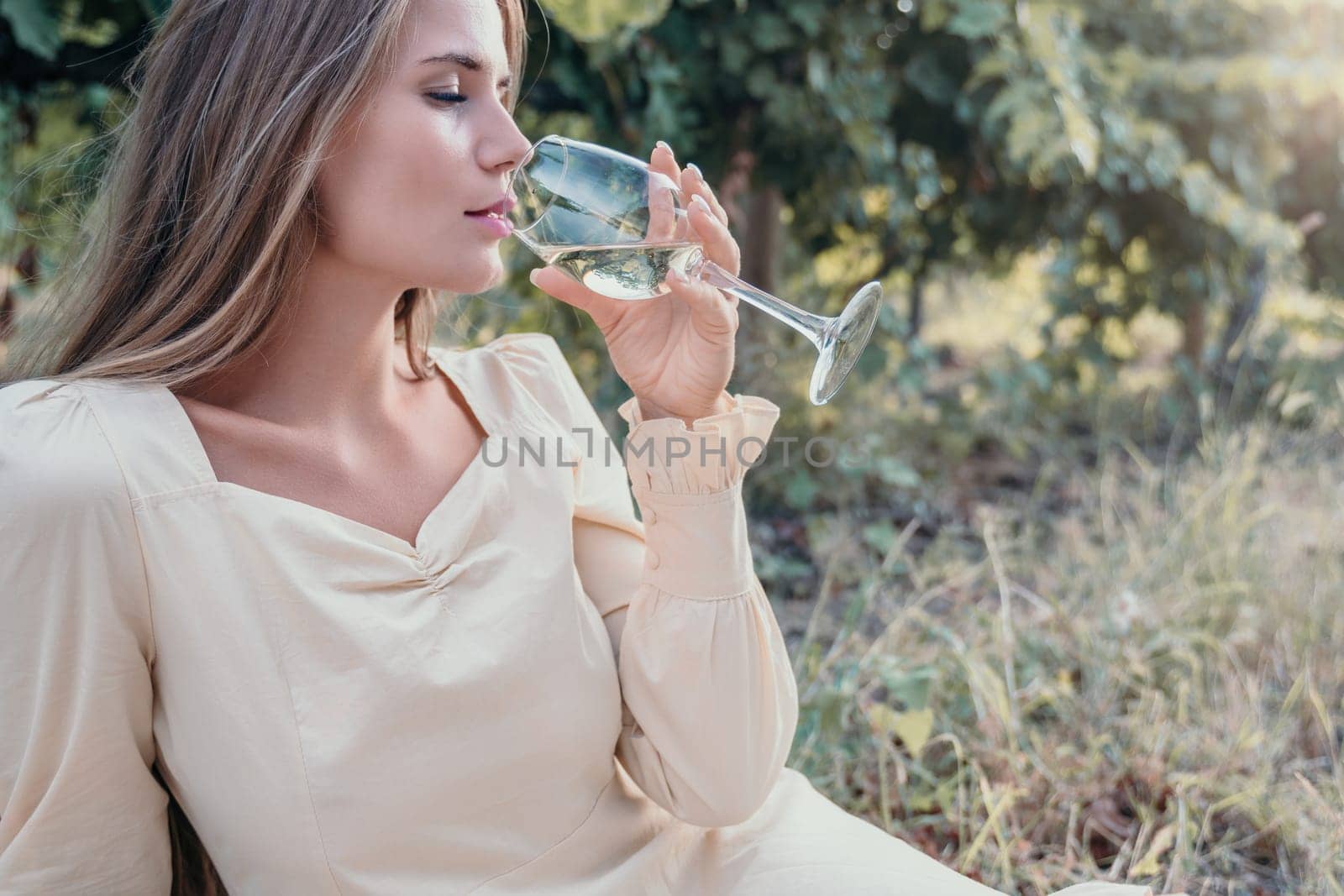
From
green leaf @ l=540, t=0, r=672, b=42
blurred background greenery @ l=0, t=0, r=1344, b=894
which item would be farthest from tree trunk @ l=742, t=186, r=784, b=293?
green leaf @ l=540, t=0, r=672, b=42

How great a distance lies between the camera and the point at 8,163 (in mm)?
3393

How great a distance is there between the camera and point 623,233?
1.42 meters

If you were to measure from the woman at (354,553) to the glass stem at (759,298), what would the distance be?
37 mm

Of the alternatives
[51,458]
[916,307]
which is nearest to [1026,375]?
[916,307]

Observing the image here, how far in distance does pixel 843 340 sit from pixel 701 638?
39 centimetres

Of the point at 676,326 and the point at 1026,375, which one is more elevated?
the point at 676,326

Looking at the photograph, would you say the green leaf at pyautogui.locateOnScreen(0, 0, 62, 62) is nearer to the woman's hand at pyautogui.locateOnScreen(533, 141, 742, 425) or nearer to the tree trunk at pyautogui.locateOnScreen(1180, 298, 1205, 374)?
the woman's hand at pyautogui.locateOnScreen(533, 141, 742, 425)

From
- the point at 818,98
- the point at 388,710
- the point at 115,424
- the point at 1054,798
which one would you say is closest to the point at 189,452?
the point at 115,424

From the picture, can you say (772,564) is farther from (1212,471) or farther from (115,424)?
(115,424)

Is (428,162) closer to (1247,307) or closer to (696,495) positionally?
(696,495)

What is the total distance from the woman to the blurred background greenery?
52 cm

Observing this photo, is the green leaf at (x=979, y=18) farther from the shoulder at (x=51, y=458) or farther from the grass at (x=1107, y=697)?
the shoulder at (x=51, y=458)

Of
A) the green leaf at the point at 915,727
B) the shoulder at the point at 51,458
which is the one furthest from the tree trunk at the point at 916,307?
the shoulder at the point at 51,458

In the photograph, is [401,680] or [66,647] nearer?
[66,647]
